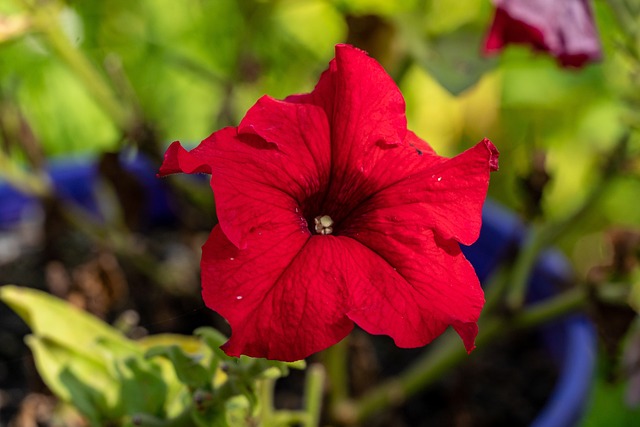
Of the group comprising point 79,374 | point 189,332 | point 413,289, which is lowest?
point 189,332

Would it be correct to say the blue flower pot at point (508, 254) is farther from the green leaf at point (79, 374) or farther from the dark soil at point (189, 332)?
the green leaf at point (79, 374)

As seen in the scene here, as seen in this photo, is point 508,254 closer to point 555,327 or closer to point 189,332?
point 555,327

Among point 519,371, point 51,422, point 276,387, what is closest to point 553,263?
point 519,371

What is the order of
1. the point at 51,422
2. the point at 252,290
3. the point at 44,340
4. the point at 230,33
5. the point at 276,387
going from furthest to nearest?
the point at 230,33, the point at 276,387, the point at 51,422, the point at 44,340, the point at 252,290

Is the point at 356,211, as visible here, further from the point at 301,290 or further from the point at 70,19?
the point at 70,19

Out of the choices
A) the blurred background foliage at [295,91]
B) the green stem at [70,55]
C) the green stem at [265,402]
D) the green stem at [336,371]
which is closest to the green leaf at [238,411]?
the green stem at [265,402]

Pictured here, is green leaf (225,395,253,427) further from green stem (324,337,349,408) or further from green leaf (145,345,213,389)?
green stem (324,337,349,408)

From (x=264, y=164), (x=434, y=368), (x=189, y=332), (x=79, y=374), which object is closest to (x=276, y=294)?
(x=264, y=164)
